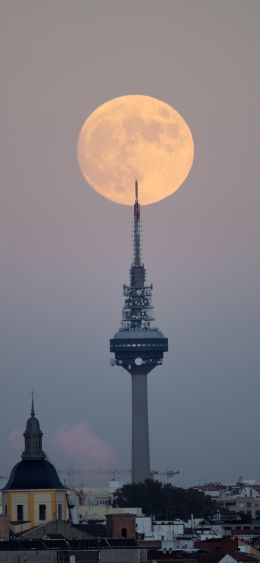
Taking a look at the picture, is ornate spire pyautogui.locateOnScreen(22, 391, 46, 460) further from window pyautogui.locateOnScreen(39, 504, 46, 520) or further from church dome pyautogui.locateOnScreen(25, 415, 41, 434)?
window pyautogui.locateOnScreen(39, 504, 46, 520)

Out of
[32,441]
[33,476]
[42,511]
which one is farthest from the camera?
[32,441]

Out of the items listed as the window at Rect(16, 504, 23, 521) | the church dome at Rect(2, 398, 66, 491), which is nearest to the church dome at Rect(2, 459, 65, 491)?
the church dome at Rect(2, 398, 66, 491)

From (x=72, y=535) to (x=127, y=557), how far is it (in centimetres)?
3517

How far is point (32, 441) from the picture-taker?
179625mm

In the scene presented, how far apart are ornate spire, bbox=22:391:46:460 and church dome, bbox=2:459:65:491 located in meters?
1.72

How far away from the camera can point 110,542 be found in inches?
4985

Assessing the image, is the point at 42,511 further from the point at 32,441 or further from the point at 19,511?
the point at 32,441

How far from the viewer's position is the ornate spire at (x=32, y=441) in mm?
178000

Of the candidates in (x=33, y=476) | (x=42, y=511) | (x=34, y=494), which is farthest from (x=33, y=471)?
(x=42, y=511)

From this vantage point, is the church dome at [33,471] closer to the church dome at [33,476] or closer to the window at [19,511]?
the church dome at [33,476]

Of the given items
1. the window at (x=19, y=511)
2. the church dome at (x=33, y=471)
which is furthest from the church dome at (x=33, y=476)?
the window at (x=19, y=511)

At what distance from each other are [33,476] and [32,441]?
24.6 feet

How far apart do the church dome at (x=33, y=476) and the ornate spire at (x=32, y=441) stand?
67.6 inches

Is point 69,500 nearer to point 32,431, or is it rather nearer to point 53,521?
point 32,431
